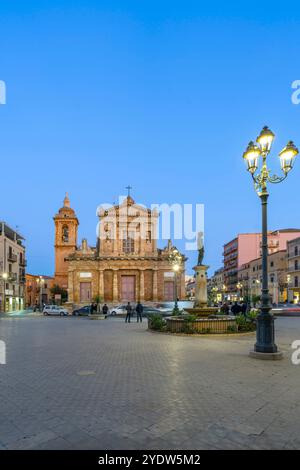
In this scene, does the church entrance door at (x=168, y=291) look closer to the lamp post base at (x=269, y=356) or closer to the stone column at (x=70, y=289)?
the stone column at (x=70, y=289)

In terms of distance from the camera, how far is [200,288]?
18625mm

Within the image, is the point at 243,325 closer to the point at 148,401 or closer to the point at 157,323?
the point at 157,323

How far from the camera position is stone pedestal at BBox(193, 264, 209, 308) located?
1853 centimetres

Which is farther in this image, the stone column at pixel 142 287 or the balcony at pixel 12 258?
the balcony at pixel 12 258

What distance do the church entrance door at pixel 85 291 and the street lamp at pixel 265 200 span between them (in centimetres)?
3986

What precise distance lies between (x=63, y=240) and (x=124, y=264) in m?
19.4

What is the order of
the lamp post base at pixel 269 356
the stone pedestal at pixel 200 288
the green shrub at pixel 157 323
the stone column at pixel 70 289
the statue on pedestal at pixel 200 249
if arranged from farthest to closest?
the stone column at pixel 70 289 < the statue on pedestal at pixel 200 249 < the stone pedestal at pixel 200 288 < the green shrub at pixel 157 323 < the lamp post base at pixel 269 356

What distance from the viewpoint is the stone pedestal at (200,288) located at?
18.5m

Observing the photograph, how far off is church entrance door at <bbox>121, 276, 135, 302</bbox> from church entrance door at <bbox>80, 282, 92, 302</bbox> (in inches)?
185

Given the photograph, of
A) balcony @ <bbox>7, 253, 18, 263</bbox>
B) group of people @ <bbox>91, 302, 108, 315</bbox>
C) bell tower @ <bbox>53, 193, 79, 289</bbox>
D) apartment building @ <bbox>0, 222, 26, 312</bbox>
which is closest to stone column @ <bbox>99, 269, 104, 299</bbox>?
group of people @ <bbox>91, 302, 108, 315</bbox>

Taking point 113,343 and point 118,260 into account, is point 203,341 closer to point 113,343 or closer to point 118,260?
point 113,343

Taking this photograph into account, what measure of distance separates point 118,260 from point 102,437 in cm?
4422

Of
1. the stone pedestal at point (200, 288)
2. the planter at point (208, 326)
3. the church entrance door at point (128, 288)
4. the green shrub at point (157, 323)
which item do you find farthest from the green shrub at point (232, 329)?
the church entrance door at point (128, 288)

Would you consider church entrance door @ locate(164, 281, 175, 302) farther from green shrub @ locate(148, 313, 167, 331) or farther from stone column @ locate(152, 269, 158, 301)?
green shrub @ locate(148, 313, 167, 331)
